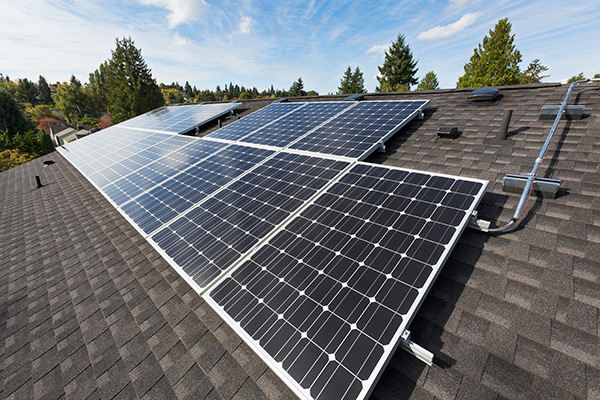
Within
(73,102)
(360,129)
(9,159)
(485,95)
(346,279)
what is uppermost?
(73,102)

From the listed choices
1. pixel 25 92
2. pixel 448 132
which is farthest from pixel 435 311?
pixel 25 92

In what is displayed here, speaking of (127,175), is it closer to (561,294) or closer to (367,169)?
(367,169)

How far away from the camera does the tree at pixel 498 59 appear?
4391 centimetres

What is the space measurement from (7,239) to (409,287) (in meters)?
15.5

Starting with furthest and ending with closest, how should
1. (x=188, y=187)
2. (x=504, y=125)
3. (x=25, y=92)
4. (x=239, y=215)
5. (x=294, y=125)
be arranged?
(x=25, y=92)
(x=294, y=125)
(x=188, y=187)
(x=504, y=125)
(x=239, y=215)

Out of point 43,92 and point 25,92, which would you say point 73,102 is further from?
point 43,92

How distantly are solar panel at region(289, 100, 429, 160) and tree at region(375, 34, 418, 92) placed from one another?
61.1 meters

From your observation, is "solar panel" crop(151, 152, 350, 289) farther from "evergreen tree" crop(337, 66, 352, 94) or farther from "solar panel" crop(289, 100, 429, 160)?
"evergreen tree" crop(337, 66, 352, 94)

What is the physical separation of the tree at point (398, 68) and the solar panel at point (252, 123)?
5827 cm

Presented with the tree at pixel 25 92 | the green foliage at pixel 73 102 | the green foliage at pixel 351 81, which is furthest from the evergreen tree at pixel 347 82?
Answer: the tree at pixel 25 92

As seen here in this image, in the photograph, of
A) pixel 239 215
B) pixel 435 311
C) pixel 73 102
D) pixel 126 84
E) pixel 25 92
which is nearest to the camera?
pixel 435 311

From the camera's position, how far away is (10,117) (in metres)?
65.7

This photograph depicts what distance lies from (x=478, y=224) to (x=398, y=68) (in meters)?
74.4

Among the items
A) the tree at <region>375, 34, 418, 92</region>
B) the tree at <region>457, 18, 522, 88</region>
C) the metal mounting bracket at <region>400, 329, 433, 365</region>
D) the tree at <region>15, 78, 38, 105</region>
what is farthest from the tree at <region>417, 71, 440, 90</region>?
the tree at <region>15, 78, 38, 105</region>
